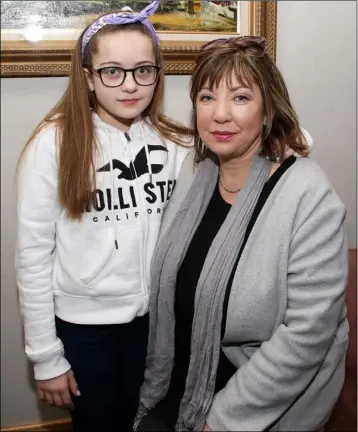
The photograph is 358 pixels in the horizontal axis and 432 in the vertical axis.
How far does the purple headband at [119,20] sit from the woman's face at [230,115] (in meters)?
0.15

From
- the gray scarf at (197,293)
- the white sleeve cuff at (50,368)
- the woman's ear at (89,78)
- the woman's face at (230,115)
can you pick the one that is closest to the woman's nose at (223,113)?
the woman's face at (230,115)

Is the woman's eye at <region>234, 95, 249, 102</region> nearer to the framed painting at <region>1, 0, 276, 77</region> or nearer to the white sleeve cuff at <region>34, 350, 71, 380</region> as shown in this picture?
the framed painting at <region>1, 0, 276, 77</region>

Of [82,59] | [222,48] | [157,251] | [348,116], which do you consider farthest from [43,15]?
[348,116]

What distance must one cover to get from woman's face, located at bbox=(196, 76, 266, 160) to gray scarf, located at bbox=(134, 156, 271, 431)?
6 cm

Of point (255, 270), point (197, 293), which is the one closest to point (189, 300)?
point (197, 293)

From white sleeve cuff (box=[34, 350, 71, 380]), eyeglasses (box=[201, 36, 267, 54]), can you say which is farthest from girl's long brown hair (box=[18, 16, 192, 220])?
white sleeve cuff (box=[34, 350, 71, 380])

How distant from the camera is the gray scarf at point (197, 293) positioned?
0.79 metres

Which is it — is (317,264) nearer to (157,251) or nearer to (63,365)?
(157,251)

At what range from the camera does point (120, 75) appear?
2.56 ft

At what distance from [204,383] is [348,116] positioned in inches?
20.6

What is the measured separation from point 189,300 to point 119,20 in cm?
48

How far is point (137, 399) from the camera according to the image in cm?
95

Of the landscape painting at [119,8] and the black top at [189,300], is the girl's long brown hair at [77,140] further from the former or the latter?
the black top at [189,300]

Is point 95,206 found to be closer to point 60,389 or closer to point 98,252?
point 98,252
